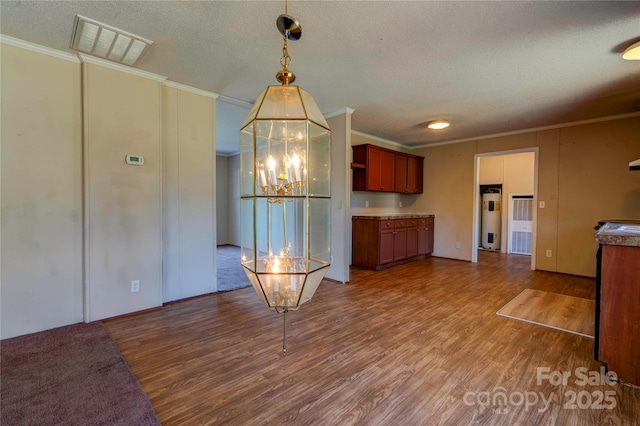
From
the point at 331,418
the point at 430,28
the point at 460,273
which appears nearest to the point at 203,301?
the point at 331,418

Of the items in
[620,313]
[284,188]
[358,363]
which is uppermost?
[284,188]

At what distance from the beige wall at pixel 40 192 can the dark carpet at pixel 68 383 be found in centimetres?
27

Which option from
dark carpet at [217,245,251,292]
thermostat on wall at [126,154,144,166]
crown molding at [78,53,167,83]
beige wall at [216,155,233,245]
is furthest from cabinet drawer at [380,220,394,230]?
beige wall at [216,155,233,245]

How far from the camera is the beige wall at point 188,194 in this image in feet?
10.3

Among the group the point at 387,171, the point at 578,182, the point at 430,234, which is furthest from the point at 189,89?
the point at 578,182

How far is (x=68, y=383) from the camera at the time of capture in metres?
1.75

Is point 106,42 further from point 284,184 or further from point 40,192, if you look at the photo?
point 284,184

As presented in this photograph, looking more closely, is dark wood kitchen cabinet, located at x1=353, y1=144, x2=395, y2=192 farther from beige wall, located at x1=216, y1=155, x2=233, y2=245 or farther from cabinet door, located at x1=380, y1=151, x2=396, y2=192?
beige wall, located at x1=216, y1=155, x2=233, y2=245

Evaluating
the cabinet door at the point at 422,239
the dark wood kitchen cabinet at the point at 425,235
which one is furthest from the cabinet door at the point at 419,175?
the cabinet door at the point at 422,239

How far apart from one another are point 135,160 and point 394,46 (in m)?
2.67

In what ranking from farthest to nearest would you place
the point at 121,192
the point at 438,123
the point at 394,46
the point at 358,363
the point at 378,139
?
the point at 378,139 < the point at 438,123 < the point at 121,192 < the point at 394,46 < the point at 358,363

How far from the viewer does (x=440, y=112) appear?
405 cm

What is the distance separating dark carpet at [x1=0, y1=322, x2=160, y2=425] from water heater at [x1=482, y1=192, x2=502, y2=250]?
7.84 metres

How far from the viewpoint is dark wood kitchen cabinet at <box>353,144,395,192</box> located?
5.02 meters
